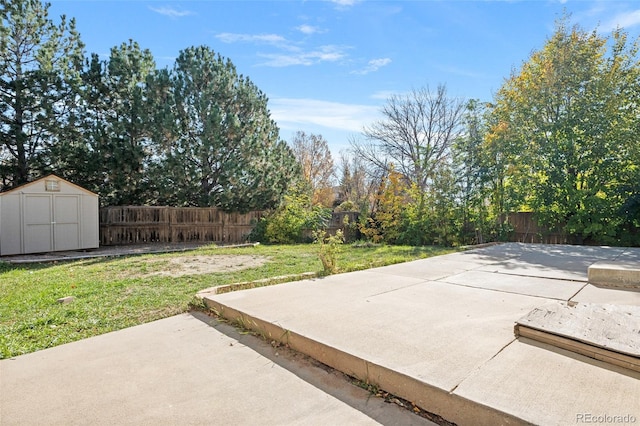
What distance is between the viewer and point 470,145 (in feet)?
30.5

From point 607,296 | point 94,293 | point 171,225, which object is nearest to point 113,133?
point 171,225

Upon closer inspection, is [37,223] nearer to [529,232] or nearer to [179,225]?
[179,225]

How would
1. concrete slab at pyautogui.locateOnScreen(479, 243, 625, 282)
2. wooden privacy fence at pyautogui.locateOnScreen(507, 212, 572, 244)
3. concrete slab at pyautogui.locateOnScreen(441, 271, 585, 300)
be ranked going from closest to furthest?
concrete slab at pyautogui.locateOnScreen(441, 271, 585, 300)
concrete slab at pyautogui.locateOnScreen(479, 243, 625, 282)
wooden privacy fence at pyautogui.locateOnScreen(507, 212, 572, 244)

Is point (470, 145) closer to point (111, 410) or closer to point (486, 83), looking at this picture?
point (486, 83)

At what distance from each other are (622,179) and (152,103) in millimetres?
14051

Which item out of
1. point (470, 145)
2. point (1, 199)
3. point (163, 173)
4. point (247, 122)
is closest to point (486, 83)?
point (470, 145)

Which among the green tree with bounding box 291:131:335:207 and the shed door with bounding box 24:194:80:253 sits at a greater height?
the green tree with bounding box 291:131:335:207

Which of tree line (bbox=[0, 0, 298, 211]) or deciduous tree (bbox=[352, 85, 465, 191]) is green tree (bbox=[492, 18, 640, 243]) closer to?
tree line (bbox=[0, 0, 298, 211])

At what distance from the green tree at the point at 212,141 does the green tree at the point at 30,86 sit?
351cm

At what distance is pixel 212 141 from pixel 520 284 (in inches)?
412

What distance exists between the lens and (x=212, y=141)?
39.1 ft

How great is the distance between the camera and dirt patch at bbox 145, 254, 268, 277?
6.05 meters

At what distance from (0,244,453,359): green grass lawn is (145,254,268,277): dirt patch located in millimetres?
41

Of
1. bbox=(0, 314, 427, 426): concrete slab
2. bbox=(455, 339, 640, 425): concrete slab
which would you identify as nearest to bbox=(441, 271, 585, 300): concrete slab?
bbox=(455, 339, 640, 425): concrete slab
